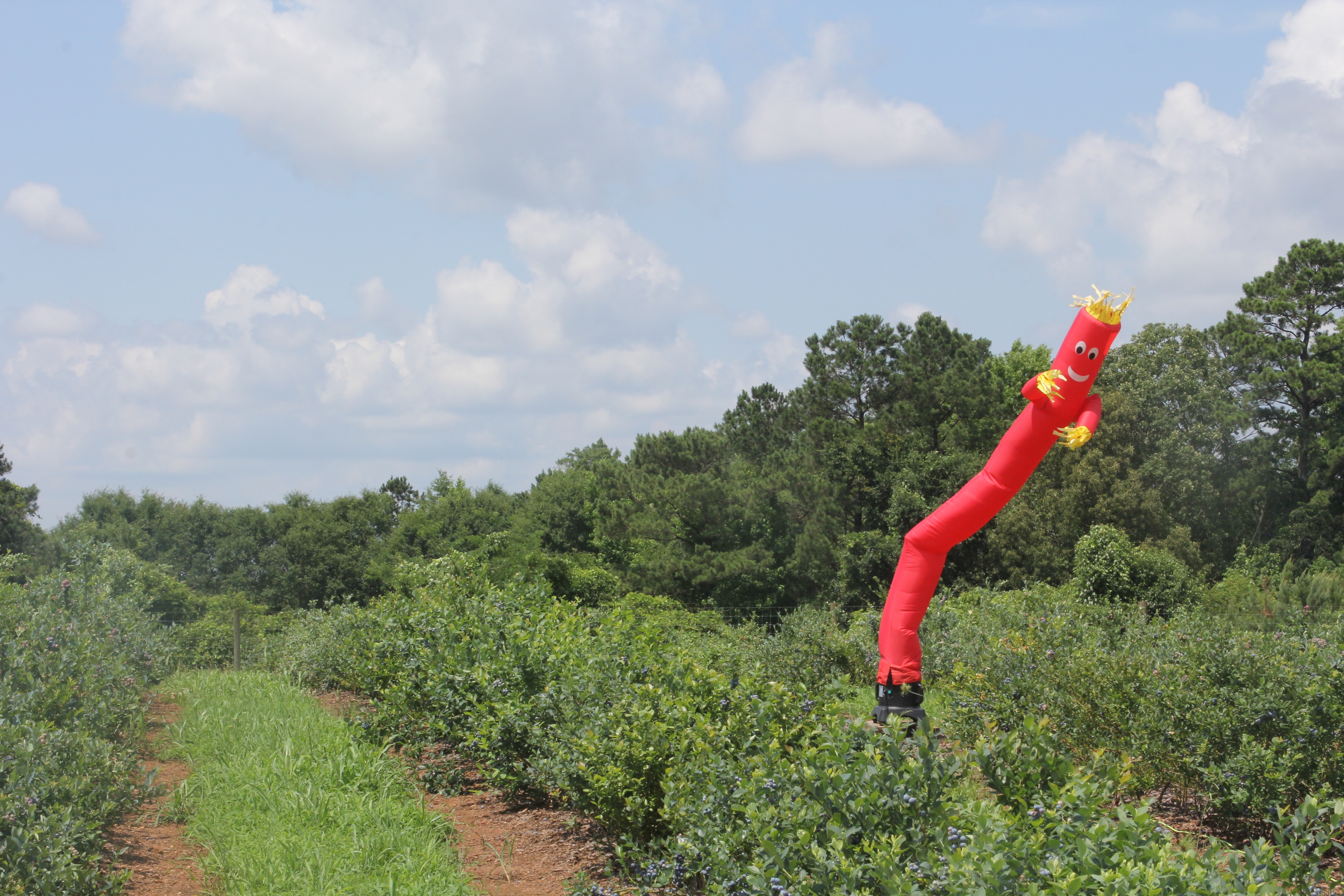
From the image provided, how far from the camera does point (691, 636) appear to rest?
11.1m

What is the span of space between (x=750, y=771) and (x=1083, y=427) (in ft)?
10.8

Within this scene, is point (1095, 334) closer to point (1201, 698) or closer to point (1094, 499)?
point (1201, 698)

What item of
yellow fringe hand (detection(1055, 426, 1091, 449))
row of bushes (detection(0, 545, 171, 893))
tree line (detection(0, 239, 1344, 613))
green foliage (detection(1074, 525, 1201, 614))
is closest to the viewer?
row of bushes (detection(0, 545, 171, 893))

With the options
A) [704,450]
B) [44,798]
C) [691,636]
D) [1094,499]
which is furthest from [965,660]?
[704,450]

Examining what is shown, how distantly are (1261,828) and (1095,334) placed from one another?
2809mm

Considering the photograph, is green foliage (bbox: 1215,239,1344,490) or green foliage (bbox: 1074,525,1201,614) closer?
green foliage (bbox: 1074,525,1201,614)

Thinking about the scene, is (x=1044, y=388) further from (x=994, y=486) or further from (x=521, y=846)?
(x=521, y=846)

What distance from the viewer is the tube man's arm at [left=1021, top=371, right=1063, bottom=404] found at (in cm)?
584

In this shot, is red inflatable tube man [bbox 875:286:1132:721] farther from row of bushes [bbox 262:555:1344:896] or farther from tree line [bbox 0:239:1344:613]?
tree line [bbox 0:239:1344:613]

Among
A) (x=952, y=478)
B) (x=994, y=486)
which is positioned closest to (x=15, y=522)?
(x=952, y=478)

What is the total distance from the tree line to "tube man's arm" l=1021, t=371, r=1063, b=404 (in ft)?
50.3

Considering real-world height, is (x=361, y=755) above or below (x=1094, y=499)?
below

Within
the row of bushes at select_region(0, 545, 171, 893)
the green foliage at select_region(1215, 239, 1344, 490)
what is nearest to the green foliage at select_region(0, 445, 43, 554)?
the row of bushes at select_region(0, 545, 171, 893)

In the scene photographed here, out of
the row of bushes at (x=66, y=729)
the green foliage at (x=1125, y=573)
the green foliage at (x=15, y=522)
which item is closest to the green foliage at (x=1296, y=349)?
the green foliage at (x=1125, y=573)
